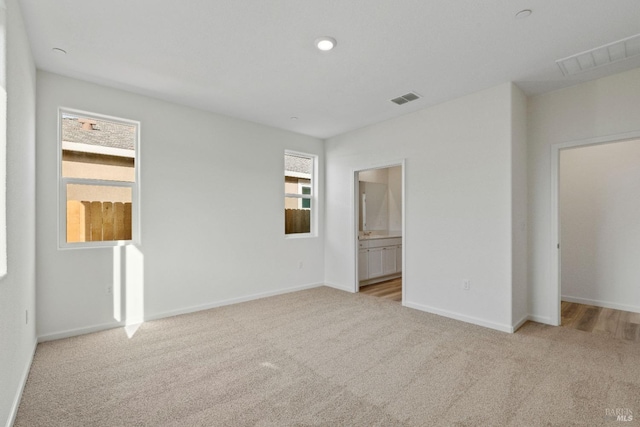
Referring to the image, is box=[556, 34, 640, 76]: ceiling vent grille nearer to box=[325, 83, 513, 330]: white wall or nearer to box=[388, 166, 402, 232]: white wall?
box=[325, 83, 513, 330]: white wall

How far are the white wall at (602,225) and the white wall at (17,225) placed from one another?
20.4 feet

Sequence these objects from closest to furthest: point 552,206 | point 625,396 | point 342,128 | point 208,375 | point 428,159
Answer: point 625,396 < point 208,375 < point 552,206 < point 428,159 < point 342,128

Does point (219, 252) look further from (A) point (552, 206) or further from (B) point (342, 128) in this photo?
(A) point (552, 206)

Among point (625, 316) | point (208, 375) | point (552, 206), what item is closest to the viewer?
point (208, 375)

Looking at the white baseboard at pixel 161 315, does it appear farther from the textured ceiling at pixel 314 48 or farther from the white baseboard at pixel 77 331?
the textured ceiling at pixel 314 48

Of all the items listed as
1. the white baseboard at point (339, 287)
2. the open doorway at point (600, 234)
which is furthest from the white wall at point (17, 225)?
the open doorway at point (600, 234)

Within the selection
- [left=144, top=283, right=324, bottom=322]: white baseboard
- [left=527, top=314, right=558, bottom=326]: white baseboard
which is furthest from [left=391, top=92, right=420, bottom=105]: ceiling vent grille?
[left=144, top=283, right=324, bottom=322]: white baseboard

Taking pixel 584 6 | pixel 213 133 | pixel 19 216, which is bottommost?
pixel 19 216

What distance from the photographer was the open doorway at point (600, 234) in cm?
399

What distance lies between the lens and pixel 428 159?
4164 mm

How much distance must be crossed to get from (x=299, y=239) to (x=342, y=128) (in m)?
2.07

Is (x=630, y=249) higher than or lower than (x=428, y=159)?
lower

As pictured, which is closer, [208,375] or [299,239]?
[208,375]

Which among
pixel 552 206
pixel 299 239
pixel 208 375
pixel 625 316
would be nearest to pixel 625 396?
pixel 552 206
